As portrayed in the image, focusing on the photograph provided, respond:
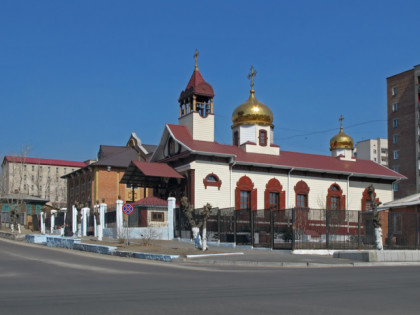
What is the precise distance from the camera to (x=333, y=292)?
11.1 meters

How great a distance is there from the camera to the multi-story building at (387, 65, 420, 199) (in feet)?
245

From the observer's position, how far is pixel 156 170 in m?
38.6

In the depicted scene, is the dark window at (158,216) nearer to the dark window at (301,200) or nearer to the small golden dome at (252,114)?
the dark window at (301,200)

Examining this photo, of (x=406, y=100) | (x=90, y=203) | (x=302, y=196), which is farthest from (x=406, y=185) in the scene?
(x=90, y=203)

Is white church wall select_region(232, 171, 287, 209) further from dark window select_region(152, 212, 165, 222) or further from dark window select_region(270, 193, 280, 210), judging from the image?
dark window select_region(152, 212, 165, 222)

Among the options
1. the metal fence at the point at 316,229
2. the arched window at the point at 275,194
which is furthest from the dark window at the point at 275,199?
the metal fence at the point at 316,229

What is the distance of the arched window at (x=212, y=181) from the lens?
127 feet

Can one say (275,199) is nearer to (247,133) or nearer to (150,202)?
(247,133)

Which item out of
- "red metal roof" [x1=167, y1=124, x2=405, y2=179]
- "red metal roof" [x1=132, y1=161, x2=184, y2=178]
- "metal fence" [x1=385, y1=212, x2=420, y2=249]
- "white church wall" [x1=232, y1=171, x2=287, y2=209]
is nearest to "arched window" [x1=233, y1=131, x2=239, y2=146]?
"red metal roof" [x1=167, y1=124, x2=405, y2=179]

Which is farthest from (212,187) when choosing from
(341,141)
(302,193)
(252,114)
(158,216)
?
(341,141)

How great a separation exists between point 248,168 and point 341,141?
13.7 m

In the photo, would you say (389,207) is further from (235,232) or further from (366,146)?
(366,146)

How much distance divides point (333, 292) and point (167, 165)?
29571mm

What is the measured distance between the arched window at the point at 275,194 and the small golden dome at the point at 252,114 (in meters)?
5.29
